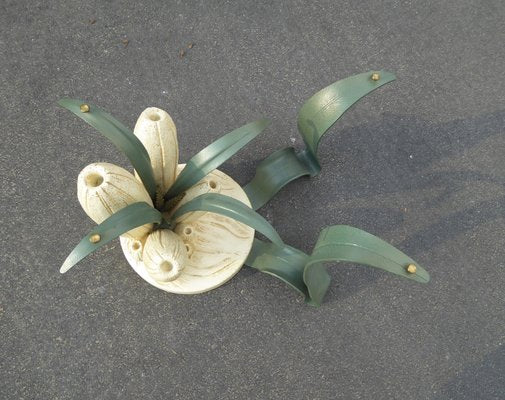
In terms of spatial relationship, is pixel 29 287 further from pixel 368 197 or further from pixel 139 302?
pixel 368 197

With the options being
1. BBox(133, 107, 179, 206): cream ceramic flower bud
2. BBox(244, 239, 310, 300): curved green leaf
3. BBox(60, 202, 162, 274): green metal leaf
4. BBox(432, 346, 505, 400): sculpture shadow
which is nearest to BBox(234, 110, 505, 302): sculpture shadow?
BBox(244, 239, 310, 300): curved green leaf

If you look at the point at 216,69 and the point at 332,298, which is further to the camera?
the point at 216,69

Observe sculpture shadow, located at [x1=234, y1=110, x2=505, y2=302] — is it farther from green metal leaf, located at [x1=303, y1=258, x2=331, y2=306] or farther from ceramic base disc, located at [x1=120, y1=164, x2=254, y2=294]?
ceramic base disc, located at [x1=120, y1=164, x2=254, y2=294]

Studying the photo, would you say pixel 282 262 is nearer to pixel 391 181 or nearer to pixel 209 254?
pixel 209 254

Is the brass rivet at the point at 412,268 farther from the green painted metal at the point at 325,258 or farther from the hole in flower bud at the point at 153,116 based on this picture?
the hole in flower bud at the point at 153,116

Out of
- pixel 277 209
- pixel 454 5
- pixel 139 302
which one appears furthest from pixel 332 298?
pixel 454 5
